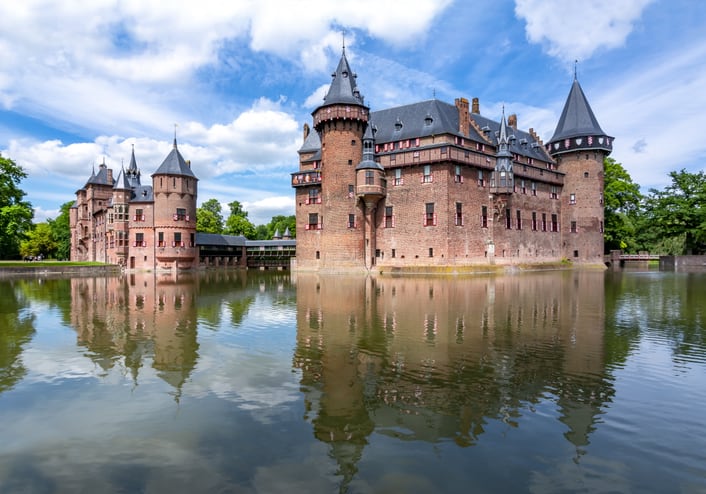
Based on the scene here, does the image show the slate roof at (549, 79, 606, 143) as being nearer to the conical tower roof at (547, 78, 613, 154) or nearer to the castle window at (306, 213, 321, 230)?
the conical tower roof at (547, 78, 613, 154)

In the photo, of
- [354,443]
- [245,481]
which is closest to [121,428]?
[245,481]

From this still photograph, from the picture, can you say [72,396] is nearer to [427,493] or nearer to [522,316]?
[427,493]

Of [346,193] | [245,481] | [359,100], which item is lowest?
[245,481]

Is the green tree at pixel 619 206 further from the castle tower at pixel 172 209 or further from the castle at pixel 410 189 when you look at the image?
the castle tower at pixel 172 209

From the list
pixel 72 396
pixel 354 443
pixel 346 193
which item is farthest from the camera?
pixel 346 193

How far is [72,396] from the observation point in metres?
7.81

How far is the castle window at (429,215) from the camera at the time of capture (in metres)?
41.3

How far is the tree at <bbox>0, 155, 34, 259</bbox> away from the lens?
40.2 meters

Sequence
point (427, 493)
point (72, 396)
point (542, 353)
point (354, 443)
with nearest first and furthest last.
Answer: point (427, 493) → point (354, 443) → point (72, 396) → point (542, 353)

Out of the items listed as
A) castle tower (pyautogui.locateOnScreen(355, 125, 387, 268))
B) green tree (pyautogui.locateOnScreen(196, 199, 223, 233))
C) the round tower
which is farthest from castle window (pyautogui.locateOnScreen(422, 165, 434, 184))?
green tree (pyautogui.locateOnScreen(196, 199, 223, 233))

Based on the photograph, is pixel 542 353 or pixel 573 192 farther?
pixel 573 192

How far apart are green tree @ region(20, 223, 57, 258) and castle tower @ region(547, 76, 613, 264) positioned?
259ft

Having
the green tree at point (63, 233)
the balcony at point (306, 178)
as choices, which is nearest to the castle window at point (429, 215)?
the balcony at point (306, 178)

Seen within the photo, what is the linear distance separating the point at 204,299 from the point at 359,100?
89.6 ft
